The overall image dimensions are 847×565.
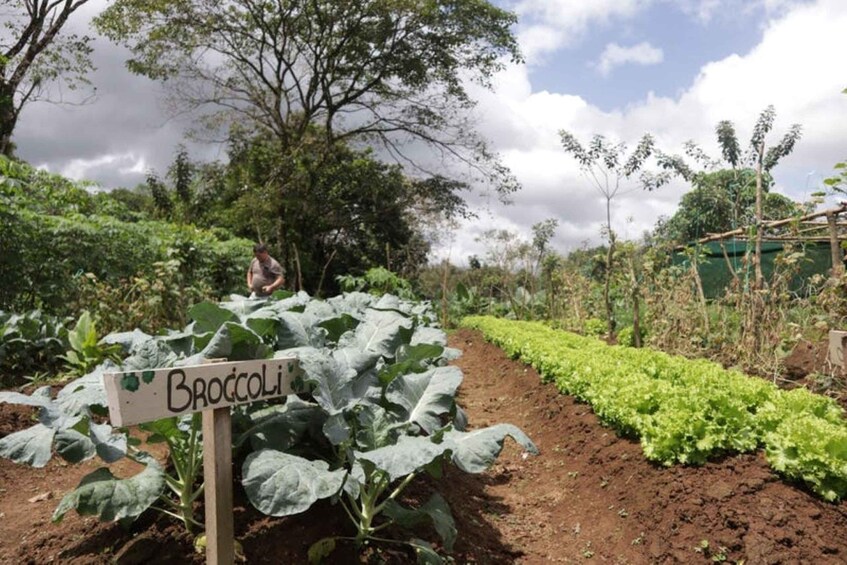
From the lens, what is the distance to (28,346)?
595cm

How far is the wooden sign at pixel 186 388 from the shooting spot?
1.93 m

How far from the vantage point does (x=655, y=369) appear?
5133 millimetres

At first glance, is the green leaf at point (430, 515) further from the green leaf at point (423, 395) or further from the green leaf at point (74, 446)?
the green leaf at point (74, 446)

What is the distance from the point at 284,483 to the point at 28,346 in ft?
16.6

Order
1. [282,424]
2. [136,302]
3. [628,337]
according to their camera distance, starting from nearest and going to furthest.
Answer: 1. [282,424]
2. [136,302]
3. [628,337]

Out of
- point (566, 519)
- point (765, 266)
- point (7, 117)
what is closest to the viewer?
point (566, 519)

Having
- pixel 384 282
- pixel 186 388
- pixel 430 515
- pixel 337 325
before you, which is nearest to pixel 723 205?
pixel 384 282

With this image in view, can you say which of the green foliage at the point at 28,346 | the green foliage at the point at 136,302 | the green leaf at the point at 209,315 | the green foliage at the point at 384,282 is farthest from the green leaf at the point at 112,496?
the green foliage at the point at 384,282

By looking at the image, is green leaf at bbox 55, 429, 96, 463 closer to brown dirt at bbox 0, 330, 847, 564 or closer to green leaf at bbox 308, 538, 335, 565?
brown dirt at bbox 0, 330, 847, 564

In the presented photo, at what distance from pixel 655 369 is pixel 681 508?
2.13 meters

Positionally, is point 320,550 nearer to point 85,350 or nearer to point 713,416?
point 713,416

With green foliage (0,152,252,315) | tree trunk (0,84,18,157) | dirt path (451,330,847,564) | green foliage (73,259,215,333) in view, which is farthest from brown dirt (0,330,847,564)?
tree trunk (0,84,18,157)

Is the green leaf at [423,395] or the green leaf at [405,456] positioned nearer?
the green leaf at [405,456]

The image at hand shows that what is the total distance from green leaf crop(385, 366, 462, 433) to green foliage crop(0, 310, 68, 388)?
14.4 ft
